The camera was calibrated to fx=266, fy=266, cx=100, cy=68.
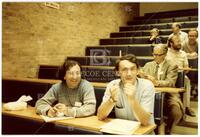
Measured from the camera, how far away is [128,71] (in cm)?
182

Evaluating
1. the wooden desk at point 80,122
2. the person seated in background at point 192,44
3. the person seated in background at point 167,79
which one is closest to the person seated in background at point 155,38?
the person seated in background at point 192,44

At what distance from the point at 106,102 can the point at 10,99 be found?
1.57m

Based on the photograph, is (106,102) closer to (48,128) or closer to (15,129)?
(48,128)

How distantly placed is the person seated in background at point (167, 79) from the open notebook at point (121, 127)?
1.13 metres

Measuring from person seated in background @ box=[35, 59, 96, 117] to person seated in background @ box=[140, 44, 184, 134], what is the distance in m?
0.95

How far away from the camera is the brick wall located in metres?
3.51

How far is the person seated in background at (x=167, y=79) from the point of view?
109 inches

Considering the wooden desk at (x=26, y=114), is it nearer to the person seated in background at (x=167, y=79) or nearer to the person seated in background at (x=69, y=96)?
the person seated in background at (x=69, y=96)

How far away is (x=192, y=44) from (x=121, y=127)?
2738 millimetres

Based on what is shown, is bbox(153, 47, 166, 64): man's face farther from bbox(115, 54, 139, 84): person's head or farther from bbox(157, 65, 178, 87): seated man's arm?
bbox(115, 54, 139, 84): person's head

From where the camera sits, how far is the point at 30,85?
274cm

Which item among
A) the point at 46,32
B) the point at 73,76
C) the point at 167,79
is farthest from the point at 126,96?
the point at 46,32

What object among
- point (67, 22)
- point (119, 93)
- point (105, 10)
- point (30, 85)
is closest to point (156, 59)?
point (119, 93)

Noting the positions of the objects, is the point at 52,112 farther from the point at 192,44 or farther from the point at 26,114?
the point at 192,44
